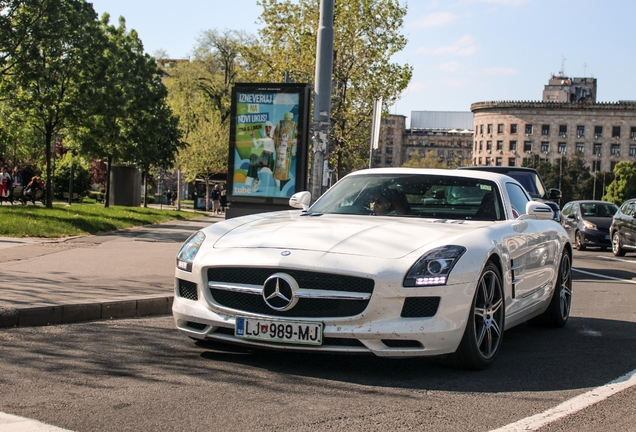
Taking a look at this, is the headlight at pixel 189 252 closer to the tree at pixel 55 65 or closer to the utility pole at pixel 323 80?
the utility pole at pixel 323 80

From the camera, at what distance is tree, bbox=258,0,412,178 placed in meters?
34.7

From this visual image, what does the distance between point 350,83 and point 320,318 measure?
30.5 metres

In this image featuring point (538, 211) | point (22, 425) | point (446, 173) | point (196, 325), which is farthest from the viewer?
point (446, 173)

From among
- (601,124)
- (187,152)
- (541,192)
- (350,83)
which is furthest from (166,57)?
(601,124)

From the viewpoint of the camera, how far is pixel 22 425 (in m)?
4.12

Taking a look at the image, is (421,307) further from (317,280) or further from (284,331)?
(284,331)

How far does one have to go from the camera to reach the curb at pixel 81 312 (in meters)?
7.14

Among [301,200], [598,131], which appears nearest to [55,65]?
[301,200]

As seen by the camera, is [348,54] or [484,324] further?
[348,54]

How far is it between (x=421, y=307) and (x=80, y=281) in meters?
5.34

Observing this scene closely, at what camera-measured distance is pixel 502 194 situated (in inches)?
288

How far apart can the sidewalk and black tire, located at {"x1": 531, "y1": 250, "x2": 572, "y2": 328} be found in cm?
358

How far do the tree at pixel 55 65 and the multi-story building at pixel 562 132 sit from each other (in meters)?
140

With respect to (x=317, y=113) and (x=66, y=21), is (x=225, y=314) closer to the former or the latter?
(x=317, y=113)
